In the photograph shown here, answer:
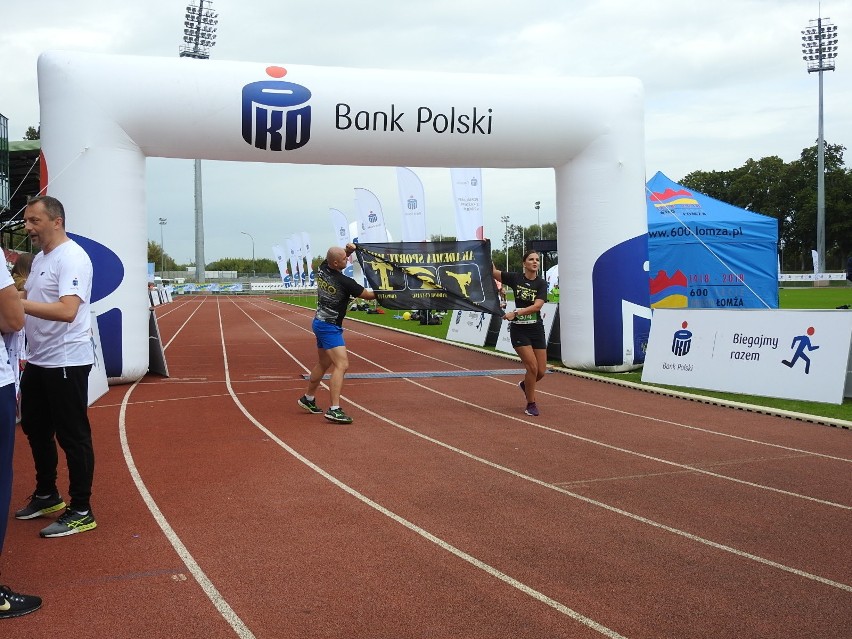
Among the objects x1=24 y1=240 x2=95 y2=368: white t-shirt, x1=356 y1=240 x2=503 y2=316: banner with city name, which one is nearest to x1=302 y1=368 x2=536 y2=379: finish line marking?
x1=356 y1=240 x2=503 y2=316: banner with city name

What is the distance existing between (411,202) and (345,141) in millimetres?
14337

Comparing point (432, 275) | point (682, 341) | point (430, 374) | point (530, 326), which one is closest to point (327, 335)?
point (530, 326)

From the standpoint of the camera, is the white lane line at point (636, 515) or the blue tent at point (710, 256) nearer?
the white lane line at point (636, 515)

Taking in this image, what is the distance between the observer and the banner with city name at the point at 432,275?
1158 centimetres

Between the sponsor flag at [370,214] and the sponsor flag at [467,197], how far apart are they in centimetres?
691

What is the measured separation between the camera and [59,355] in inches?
184

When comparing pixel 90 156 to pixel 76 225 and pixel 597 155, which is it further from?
pixel 597 155

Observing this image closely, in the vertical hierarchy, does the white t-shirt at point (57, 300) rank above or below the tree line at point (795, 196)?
below

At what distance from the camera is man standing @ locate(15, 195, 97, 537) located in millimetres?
4500

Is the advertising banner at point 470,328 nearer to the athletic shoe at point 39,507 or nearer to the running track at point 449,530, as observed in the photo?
the running track at point 449,530

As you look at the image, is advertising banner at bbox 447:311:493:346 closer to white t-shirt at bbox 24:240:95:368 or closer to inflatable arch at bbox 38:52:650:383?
inflatable arch at bbox 38:52:650:383

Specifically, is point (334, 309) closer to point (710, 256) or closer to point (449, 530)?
point (449, 530)

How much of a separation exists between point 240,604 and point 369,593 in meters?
0.64

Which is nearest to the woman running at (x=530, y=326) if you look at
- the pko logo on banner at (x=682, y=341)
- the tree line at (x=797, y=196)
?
the pko logo on banner at (x=682, y=341)
